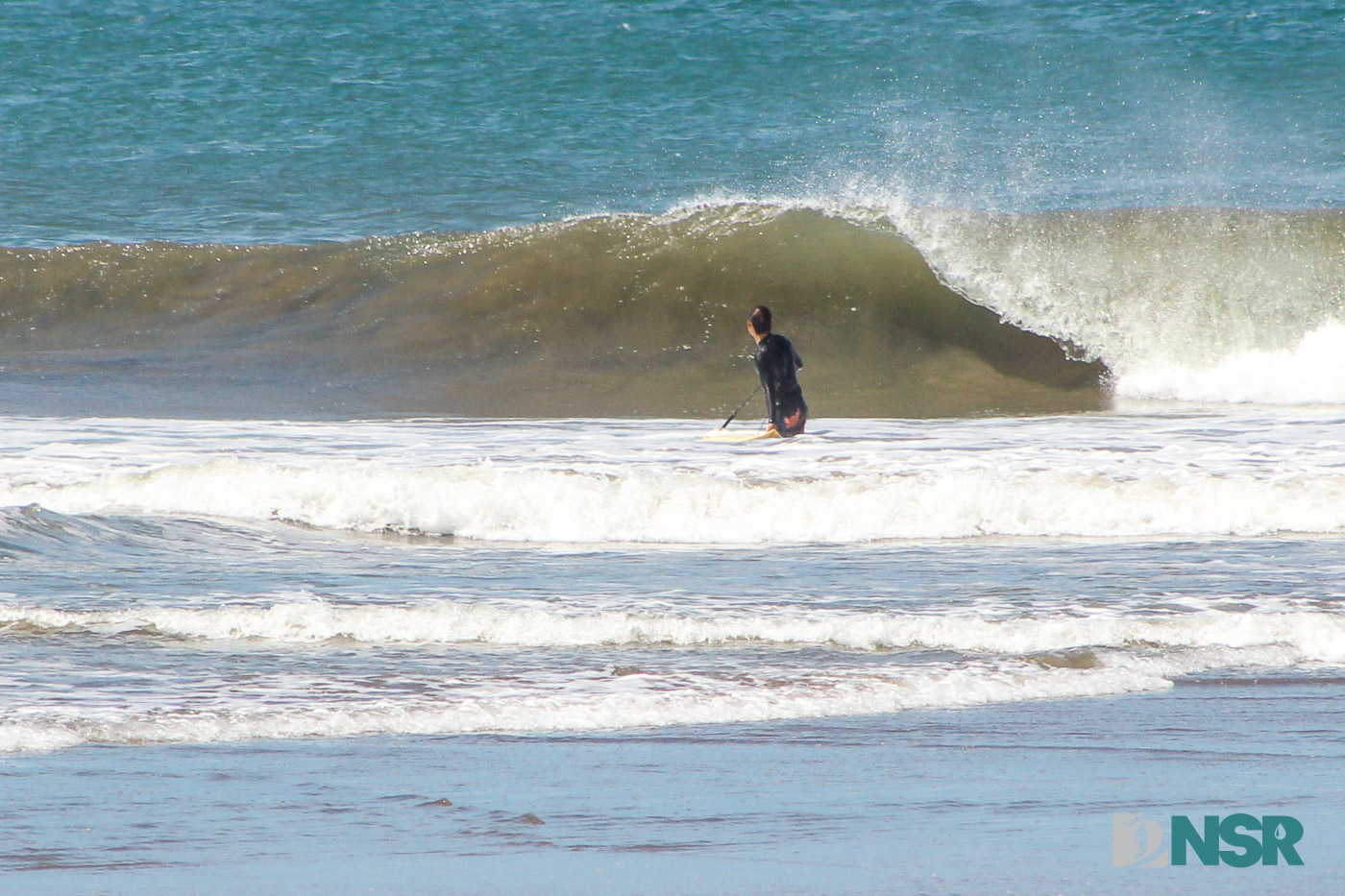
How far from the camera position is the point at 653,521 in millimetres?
7930

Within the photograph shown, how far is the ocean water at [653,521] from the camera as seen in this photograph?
3.38 metres

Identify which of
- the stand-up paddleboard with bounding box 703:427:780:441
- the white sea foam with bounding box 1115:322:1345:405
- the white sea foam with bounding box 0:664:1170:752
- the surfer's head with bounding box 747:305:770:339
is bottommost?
the white sea foam with bounding box 0:664:1170:752

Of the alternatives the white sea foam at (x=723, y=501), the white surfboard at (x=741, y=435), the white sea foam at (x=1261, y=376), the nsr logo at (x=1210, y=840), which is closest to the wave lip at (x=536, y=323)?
the white sea foam at (x=1261, y=376)

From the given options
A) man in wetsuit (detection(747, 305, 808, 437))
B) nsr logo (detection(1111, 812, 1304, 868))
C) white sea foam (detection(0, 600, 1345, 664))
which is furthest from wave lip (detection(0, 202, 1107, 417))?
nsr logo (detection(1111, 812, 1304, 868))

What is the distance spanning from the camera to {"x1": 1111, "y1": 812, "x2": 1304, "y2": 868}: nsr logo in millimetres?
3035

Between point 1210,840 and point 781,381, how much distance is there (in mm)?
6681

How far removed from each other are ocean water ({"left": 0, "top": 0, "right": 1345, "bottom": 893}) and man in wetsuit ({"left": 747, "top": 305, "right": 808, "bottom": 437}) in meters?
0.29

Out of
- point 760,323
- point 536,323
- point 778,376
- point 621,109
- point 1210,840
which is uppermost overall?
point 621,109

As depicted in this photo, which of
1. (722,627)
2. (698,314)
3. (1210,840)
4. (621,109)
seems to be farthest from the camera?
(621,109)

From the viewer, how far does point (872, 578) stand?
6359 millimetres

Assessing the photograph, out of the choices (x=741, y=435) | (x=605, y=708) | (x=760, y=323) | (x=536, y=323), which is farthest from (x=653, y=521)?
(x=536, y=323)

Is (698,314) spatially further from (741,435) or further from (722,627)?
(722,627)

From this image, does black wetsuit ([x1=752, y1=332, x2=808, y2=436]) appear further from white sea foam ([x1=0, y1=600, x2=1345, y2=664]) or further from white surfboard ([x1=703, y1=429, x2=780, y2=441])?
white sea foam ([x1=0, y1=600, x2=1345, y2=664])

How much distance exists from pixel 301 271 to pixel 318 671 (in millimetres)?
13501
